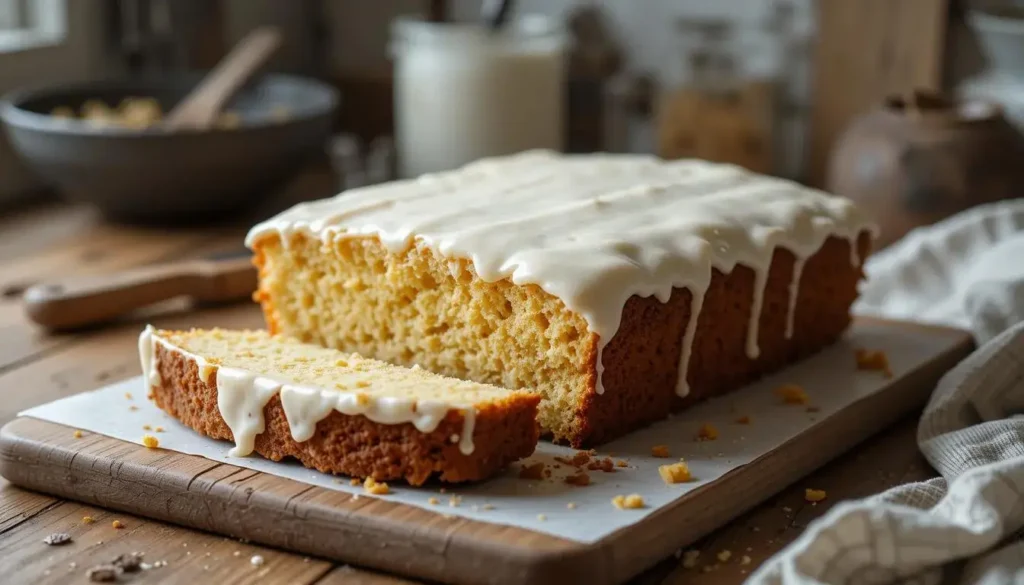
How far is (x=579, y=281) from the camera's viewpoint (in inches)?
70.4

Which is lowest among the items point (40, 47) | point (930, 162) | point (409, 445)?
point (409, 445)

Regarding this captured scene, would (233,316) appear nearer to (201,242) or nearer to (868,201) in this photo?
(201,242)

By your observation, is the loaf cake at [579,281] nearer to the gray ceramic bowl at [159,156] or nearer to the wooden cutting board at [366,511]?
the wooden cutting board at [366,511]

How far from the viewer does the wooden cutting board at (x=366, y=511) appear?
1489 mm

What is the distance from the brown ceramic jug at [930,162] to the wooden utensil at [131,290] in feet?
5.34

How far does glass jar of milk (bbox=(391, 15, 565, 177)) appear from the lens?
11.8 ft

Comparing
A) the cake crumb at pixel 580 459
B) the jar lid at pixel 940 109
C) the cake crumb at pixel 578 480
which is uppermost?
the jar lid at pixel 940 109

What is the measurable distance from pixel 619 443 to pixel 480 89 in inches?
75.4

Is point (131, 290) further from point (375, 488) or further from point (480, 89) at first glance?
point (480, 89)

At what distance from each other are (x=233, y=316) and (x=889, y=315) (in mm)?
1404

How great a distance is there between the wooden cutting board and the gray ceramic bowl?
143 cm

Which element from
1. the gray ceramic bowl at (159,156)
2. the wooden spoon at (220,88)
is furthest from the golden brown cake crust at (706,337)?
the wooden spoon at (220,88)

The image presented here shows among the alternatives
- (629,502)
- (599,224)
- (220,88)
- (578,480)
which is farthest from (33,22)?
(629,502)

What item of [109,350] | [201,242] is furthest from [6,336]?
[201,242]
